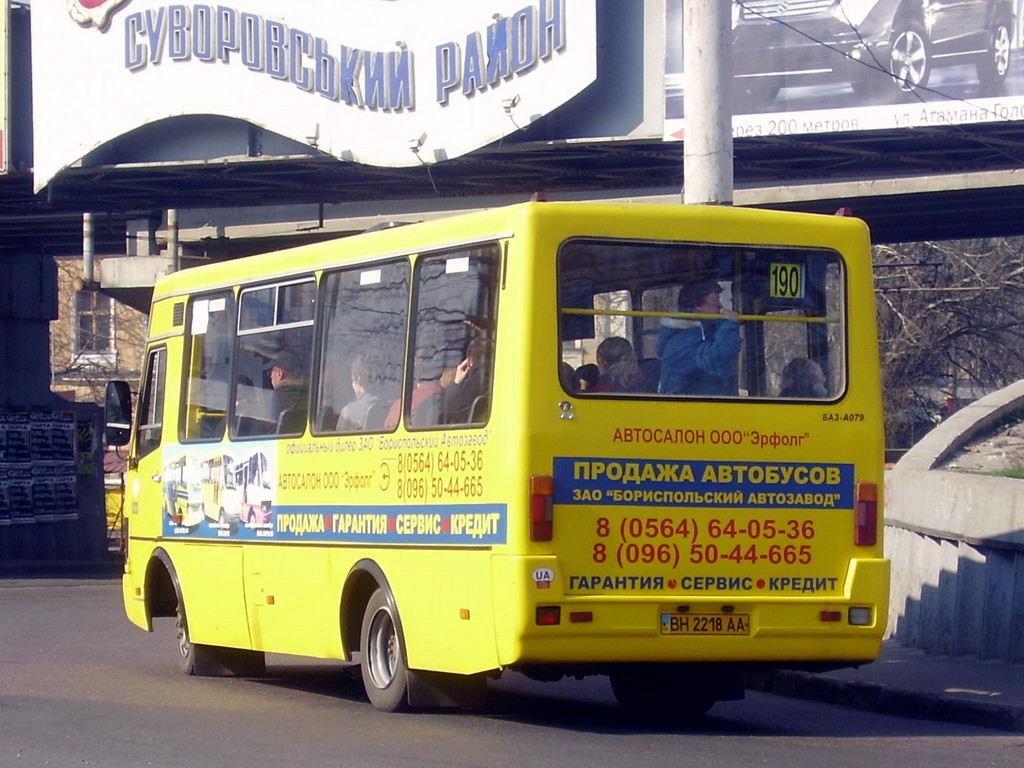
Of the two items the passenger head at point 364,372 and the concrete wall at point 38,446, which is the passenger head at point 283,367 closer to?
the passenger head at point 364,372

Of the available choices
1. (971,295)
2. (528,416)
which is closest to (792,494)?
(528,416)

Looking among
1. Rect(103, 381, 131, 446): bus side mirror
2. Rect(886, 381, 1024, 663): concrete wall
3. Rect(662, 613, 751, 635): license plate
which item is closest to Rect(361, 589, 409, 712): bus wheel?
Rect(662, 613, 751, 635): license plate

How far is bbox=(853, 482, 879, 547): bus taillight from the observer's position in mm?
9484

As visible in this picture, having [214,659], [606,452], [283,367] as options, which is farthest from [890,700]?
[214,659]

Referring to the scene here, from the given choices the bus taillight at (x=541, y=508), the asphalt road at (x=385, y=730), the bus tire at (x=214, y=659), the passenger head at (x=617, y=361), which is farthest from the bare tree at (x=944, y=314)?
the bus taillight at (x=541, y=508)

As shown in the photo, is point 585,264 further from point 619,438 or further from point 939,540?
point 939,540

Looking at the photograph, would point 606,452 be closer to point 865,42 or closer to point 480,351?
point 480,351

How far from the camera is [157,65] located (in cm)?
2516

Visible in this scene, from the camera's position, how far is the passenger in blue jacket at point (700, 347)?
9297 millimetres

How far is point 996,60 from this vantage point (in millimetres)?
20922

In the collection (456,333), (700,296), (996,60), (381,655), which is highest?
(996,60)

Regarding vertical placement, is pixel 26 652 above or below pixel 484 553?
below

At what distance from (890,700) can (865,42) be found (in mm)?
12490

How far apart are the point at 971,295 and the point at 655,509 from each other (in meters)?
33.5
